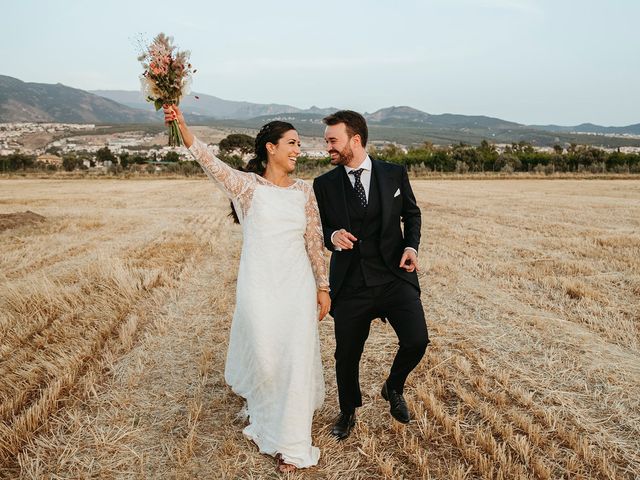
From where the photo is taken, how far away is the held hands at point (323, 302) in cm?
388

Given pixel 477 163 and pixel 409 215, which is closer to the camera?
pixel 409 215

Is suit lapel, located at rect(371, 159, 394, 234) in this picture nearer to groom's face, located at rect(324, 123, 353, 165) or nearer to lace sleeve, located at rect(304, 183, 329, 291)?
groom's face, located at rect(324, 123, 353, 165)

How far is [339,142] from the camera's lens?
3.91 meters

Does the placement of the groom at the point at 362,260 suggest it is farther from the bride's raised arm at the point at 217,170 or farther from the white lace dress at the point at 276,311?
the bride's raised arm at the point at 217,170

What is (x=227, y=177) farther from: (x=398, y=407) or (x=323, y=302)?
(x=398, y=407)

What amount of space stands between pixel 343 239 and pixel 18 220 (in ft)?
48.3

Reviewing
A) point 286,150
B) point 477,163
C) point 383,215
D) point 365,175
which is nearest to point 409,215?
point 383,215

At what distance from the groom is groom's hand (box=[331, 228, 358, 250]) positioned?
153 millimetres

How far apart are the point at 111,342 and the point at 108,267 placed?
12.0ft

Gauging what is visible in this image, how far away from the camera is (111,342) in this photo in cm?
579

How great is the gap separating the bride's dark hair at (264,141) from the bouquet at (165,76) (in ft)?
1.98

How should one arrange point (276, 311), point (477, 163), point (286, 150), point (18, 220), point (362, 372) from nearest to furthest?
point (276, 311) < point (286, 150) < point (362, 372) < point (18, 220) < point (477, 163)

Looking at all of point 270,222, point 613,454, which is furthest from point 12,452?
point 613,454

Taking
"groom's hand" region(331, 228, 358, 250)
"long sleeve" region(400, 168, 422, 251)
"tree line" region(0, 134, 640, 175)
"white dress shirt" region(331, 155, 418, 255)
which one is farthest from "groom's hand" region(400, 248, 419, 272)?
"tree line" region(0, 134, 640, 175)
